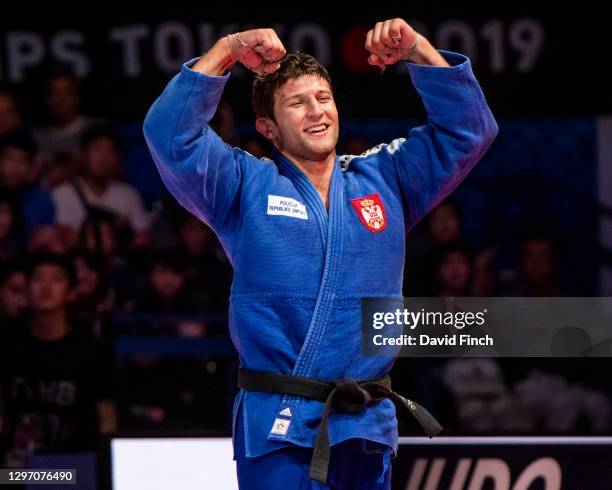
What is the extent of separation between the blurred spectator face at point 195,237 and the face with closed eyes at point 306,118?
2380 millimetres

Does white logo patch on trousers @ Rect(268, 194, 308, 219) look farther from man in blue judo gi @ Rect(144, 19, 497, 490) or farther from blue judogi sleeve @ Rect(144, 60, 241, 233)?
blue judogi sleeve @ Rect(144, 60, 241, 233)

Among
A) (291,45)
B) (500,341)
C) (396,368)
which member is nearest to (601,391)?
(396,368)

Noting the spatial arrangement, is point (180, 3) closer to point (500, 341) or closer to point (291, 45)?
point (291, 45)

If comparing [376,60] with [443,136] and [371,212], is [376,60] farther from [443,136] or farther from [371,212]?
[371,212]

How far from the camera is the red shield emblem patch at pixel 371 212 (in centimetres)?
271

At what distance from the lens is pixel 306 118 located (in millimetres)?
2783

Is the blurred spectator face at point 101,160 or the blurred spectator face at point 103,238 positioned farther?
the blurred spectator face at point 101,160

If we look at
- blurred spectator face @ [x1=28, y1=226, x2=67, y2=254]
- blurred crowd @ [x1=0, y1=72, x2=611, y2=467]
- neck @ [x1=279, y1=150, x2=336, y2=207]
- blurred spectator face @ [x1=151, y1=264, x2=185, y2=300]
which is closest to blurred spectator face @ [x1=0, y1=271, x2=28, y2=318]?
blurred crowd @ [x1=0, y1=72, x2=611, y2=467]

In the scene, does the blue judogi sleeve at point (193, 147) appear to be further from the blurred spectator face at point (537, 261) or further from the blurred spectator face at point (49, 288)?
the blurred spectator face at point (537, 261)

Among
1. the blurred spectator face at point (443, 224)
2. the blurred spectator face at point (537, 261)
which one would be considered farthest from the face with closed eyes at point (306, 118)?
the blurred spectator face at point (537, 261)

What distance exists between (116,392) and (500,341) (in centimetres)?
219

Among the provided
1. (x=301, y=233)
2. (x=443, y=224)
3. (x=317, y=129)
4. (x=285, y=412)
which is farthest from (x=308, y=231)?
(x=443, y=224)

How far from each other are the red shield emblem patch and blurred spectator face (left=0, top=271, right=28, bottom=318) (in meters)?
2.49

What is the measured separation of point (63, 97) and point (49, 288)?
4.93ft
